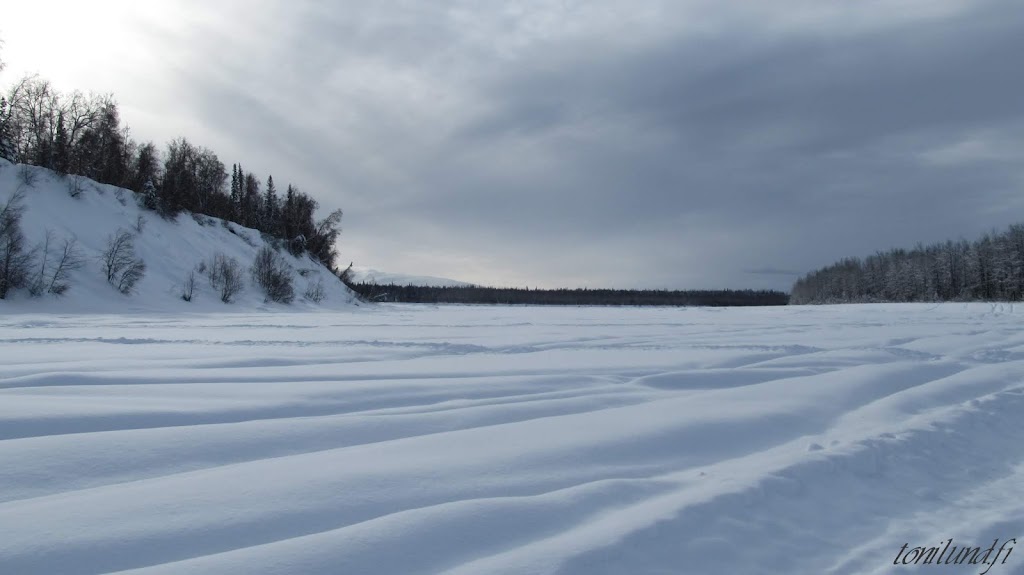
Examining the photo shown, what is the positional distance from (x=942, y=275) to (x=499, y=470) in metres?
86.4

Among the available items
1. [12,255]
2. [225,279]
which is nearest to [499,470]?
[12,255]

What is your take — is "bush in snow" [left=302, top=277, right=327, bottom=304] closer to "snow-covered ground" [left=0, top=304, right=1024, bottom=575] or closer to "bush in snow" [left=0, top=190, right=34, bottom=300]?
"bush in snow" [left=0, top=190, right=34, bottom=300]

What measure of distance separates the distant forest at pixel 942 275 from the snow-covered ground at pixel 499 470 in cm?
5950

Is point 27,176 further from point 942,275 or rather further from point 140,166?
point 942,275

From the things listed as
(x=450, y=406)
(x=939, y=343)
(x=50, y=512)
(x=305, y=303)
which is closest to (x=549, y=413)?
(x=450, y=406)

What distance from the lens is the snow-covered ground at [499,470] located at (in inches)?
99.0

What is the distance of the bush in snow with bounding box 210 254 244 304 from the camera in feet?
115

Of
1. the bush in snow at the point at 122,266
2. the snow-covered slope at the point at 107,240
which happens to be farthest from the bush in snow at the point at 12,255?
the bush in snow at the point at 122,266

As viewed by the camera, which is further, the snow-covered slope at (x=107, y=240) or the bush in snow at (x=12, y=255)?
the snow-covered slope at (x=107, y=240)

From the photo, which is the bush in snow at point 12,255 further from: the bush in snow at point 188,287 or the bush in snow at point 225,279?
the bush in snow at point 225,279

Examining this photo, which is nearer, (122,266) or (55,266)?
(55,266)

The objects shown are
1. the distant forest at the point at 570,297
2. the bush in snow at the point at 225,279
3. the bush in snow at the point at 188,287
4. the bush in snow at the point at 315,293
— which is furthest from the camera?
the distant forest at the point at 570,297

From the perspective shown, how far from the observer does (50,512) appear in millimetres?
2709

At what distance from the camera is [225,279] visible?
3553cm
